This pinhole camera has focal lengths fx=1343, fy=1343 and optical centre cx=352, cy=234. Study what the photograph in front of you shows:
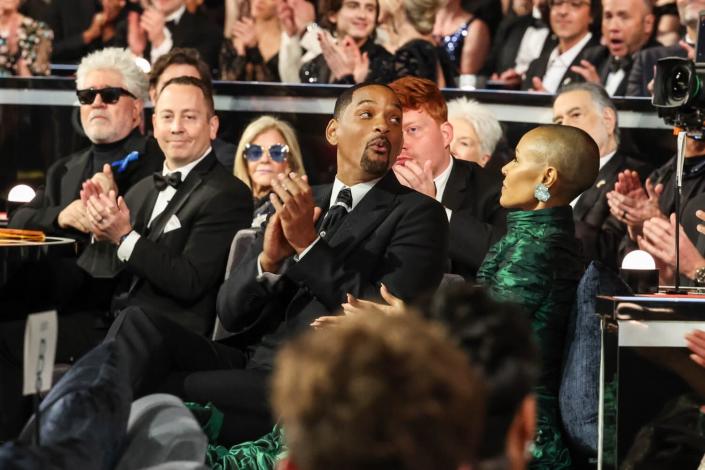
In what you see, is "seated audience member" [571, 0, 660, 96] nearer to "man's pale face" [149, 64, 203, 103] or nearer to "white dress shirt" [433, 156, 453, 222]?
"white dress shirt" [433, 156, 453, 222]

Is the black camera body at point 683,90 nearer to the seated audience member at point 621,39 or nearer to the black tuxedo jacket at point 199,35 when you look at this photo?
the seated audience member at point 621,39

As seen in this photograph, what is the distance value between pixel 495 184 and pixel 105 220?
62.8 inches

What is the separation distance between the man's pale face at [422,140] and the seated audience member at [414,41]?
1.15 metres

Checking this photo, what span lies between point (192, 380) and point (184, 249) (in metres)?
1.09

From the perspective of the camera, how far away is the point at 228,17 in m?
8.41

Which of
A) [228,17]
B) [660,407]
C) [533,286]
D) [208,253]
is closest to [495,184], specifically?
[208,253]

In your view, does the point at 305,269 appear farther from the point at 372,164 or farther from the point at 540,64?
the point at 540,64

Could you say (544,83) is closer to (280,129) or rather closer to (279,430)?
(280,129)

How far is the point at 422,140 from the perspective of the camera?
5.47 metres

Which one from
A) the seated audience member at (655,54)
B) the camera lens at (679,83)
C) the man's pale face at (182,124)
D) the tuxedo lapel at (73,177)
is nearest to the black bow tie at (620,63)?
the seated audience member at (655,54)

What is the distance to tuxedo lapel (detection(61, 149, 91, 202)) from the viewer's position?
6137 millimetres

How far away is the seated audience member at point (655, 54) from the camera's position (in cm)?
653

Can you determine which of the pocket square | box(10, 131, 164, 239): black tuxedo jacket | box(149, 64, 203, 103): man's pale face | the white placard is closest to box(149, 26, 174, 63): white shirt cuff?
box(149, 64, 203, 103): man's pale face

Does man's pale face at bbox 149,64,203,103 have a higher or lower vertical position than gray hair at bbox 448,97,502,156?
higher
